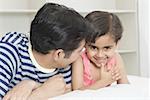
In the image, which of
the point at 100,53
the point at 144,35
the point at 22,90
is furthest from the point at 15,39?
the point at 144,35

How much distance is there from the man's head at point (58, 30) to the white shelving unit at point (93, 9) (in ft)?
3.84

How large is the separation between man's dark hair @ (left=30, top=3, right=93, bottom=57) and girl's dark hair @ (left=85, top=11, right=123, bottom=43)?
215mm

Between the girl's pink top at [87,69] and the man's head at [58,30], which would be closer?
the man's head at [58,30]

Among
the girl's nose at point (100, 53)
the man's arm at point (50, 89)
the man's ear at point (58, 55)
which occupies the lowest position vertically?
the man's arm at point (50, 89)

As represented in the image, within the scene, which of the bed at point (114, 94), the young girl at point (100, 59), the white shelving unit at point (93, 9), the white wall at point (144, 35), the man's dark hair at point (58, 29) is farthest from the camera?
the white wall at point (144, 35)

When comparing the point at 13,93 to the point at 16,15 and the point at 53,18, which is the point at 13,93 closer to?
the point at 53,18

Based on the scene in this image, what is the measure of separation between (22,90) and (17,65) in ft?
0.35

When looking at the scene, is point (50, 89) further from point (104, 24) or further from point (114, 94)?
point (104, 24)

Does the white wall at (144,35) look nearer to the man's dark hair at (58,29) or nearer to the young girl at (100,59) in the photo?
the young girl at (100,59)

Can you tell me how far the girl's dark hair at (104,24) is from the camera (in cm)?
135

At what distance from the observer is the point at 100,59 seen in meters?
1.42

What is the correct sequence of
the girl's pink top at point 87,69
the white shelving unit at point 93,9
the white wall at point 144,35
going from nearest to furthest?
the girl's pink top at point 87,69 → the white shelving unit at point 93,9 → the white wall at point 144,35

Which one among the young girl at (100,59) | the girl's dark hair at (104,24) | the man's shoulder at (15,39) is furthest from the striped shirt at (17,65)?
the girl's dark hair at (104,24)

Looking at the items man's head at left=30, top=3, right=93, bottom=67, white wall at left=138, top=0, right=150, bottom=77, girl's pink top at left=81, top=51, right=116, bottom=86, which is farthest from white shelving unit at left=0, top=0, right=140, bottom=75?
man's head at left=30, top=3, right=93, bottom=67
